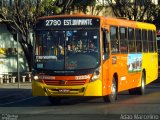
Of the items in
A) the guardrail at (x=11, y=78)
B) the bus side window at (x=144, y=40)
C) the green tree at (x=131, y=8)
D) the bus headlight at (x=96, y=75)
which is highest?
the green tree at (x=131, y=8)

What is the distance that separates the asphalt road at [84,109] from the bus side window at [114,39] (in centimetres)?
184

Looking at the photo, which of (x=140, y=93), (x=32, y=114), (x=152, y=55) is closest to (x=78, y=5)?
(x=152, y=55)

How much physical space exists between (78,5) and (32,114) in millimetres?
26439

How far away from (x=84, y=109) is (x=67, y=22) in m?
3.05

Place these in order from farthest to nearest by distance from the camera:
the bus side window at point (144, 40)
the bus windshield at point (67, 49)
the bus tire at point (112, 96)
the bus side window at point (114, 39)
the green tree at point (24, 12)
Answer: the green tree at point (24, 12), the bus side window at point (144, 40), the bus side window at point (114, 39), the bus tire at point (112, 96), the bus windshield at point (67, 49)

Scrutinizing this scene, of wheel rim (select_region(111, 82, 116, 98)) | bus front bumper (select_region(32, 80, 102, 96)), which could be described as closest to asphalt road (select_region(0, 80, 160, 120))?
wheel rim (select_region(111, 82, 116, 98))

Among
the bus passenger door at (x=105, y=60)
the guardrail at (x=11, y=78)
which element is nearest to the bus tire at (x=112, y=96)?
the bus passenger door at (x=105, y=60)

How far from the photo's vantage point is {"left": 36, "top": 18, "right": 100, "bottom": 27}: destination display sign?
19.1 meters

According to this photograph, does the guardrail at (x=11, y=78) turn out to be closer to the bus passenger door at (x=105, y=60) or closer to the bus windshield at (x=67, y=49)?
the bus windshield at (x=67, y=49)

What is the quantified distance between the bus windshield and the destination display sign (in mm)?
204

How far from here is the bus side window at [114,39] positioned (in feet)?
66.2

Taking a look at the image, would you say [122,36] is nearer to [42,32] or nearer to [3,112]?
[42,32]

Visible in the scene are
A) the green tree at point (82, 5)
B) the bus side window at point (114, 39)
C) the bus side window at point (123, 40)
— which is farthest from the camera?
the green tree at point (82, 5)

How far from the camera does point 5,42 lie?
3872 centimetres
